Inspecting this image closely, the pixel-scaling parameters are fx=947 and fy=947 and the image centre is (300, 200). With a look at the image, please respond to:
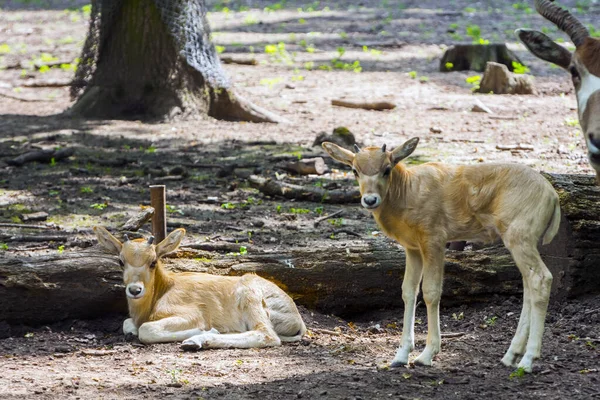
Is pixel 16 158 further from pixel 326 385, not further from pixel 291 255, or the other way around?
pixel 326 385

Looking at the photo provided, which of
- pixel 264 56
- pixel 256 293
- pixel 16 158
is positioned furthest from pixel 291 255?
pixel 264 56

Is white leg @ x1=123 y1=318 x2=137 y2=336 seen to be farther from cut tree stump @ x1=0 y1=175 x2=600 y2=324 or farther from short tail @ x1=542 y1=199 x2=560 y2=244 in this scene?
short tail @ x1=542 y1=199 x2=560 y2=244

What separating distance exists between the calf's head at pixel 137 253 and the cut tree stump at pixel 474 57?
14.0 meters

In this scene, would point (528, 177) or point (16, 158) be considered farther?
point (16, 158)

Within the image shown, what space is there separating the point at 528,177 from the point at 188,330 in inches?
121

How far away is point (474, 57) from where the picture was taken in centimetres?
2084

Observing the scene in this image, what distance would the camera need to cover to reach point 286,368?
697 cm

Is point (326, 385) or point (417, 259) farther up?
point (417, 259)

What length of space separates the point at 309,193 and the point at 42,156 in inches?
173

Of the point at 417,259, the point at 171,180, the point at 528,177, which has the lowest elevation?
the point at 171,180

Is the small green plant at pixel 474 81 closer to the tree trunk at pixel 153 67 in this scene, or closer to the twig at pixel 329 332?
→ the tree trunk at pixel 153 67

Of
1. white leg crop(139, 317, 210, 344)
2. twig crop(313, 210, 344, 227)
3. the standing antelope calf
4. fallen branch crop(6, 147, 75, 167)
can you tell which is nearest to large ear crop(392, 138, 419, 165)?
the standing antelope calf

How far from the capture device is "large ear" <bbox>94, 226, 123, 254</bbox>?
25.7 feet

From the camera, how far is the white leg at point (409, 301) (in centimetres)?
684
